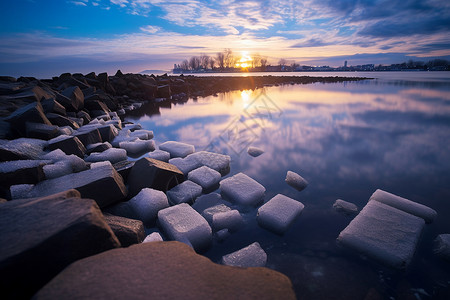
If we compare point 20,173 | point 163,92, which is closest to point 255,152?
point 20,173

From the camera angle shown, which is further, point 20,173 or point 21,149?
point 21,149

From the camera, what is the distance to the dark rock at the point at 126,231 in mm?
1715

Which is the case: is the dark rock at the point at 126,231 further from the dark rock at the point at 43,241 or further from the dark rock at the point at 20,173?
the dark rock at the point at 20,173

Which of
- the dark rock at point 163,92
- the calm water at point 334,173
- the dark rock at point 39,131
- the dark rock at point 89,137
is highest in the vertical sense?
the dark rock at point 163,92

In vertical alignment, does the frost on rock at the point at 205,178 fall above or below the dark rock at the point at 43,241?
below

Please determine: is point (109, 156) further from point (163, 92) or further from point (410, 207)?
point (163, 92)

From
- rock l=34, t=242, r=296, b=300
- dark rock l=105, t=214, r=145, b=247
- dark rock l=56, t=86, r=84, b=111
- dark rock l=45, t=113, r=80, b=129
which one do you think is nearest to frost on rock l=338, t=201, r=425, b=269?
rock l=34, t=242, r=296, b=300

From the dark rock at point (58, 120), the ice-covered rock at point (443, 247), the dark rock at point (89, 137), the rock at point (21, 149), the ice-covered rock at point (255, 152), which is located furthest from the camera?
the dark rock at point (58, 120)

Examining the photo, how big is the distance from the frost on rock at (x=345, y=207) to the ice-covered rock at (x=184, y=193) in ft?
5.73

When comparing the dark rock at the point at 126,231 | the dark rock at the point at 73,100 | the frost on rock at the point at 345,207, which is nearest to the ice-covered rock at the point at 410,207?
the frost on rock at the point at 345,207

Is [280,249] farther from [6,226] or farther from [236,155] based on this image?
[236,155]

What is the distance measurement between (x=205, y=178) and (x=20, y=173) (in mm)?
2158

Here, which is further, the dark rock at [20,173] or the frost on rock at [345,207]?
the frost on rock at [345,207]

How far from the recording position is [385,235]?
1.89 m
